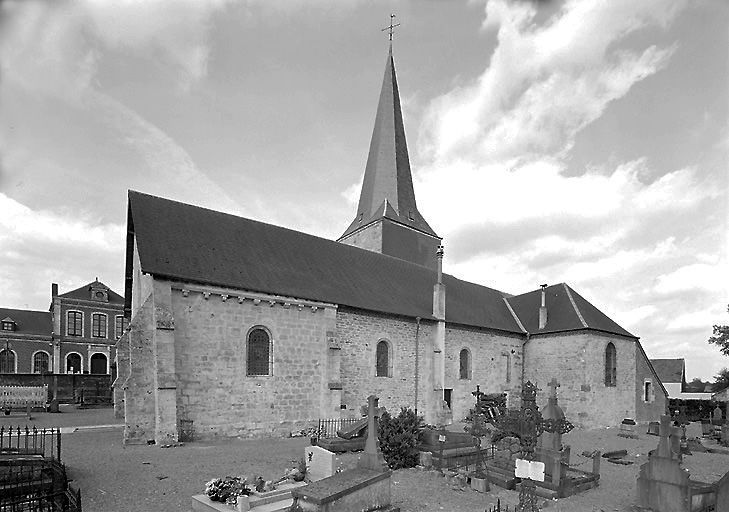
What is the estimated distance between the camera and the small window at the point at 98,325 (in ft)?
143

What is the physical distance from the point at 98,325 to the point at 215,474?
40.9 meters

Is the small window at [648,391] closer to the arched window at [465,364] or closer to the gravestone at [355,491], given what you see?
the arched window at [465,364]

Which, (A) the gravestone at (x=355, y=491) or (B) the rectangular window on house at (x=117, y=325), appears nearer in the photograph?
(A) the gravestone at (x=355, y=491)

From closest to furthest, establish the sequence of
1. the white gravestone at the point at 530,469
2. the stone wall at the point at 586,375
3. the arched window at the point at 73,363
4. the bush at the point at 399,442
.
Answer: the white gravestone at the point at 530,469 → the bush at the point at 399,442 → the stone wall at the point at 586,375 → the arched window at the point at 73,363

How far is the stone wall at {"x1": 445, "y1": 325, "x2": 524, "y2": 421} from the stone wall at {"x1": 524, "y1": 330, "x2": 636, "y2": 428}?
1.26 metres

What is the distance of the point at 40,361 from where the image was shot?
141ft

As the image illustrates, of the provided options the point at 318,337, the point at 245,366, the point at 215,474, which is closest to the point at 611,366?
the point at 318,337

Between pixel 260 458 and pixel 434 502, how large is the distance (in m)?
4.89

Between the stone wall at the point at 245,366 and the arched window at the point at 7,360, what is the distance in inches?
1544

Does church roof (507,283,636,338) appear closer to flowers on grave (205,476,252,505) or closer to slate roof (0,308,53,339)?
flowers on grave (205,476,252,505)

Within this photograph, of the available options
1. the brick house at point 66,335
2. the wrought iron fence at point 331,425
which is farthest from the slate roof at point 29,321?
the wrought iron fence at point 331,425

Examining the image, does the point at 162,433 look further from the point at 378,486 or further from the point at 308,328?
the point at 378,486

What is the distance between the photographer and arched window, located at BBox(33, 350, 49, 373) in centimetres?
4250

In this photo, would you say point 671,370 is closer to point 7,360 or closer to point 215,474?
point 215,474
